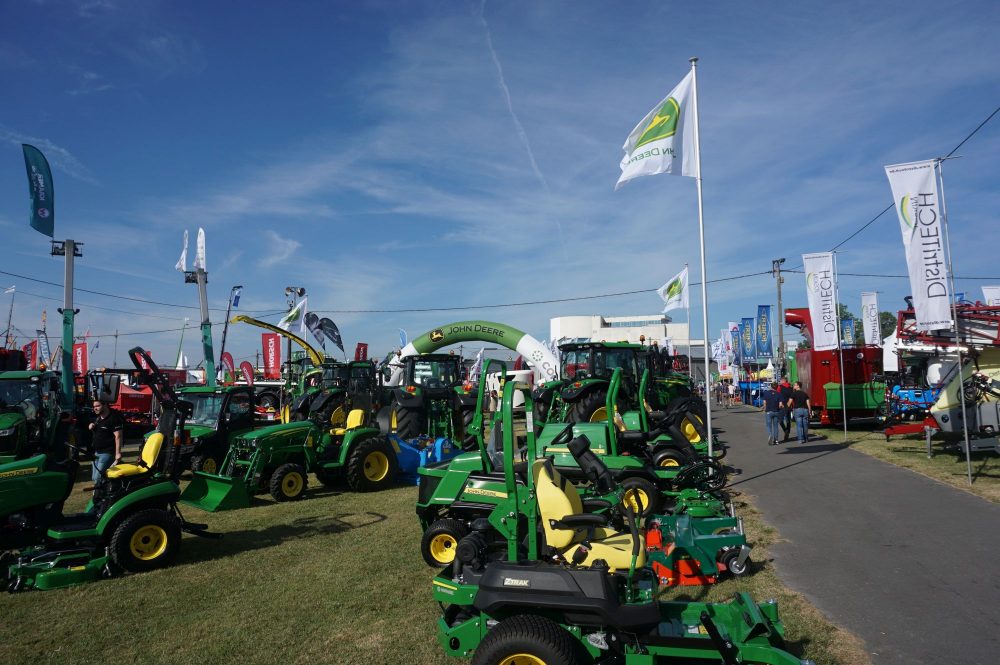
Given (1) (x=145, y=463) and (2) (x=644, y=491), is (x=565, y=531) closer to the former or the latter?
(2) (x=644, y=491)

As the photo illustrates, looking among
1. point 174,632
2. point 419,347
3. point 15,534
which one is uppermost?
point 419,347

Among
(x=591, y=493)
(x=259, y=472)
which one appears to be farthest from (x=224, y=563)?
(x=591, y=493)

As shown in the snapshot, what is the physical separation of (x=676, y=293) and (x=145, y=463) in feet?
46.7

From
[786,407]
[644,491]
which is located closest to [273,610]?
[644,491]

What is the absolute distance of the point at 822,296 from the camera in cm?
1570

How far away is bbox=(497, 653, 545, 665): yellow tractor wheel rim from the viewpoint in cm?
361

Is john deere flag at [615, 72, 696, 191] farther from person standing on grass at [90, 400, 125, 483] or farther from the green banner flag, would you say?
the green banner flag

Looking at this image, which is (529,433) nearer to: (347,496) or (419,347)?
(347,496)

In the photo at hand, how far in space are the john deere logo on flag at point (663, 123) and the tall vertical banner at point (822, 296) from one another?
24.0 ft

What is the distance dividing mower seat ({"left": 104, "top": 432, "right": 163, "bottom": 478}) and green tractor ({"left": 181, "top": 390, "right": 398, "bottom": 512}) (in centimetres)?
217

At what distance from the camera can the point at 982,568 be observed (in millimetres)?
5945

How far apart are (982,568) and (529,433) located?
4.75m

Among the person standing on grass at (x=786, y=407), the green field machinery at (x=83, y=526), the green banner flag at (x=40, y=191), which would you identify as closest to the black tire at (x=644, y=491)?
the green field machinery at (x=83, y=526)

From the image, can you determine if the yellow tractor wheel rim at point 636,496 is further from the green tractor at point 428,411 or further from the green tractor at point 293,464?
the green tractor at point 428,411
